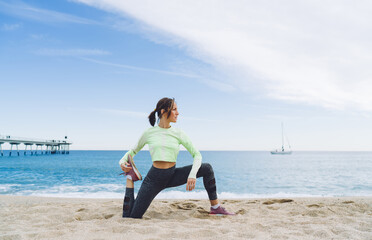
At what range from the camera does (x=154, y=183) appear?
3873 millimetres

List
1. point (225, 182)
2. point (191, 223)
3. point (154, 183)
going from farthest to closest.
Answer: point (225, 182) → point (154, 183) → point (191, 223)

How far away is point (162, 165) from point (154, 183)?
270 millimetres

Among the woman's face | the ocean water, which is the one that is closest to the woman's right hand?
the woman's face

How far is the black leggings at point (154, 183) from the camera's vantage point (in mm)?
3865

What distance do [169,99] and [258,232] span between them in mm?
2061

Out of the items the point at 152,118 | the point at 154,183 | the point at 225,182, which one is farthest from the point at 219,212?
the point at 225,182

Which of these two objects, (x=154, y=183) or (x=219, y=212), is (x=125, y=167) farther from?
(x=219, y=212)

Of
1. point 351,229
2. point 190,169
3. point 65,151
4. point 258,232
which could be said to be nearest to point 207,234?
point 258,232

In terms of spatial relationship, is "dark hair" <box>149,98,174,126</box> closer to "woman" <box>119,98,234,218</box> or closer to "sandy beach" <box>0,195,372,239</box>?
"woman" <box>119,98,234,218</box>

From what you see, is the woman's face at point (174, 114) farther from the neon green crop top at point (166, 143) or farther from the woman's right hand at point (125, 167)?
the woman's right hand at point (125, 167)

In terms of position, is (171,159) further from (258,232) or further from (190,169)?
(258,232)

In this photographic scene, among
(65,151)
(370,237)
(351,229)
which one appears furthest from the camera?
(65,151)

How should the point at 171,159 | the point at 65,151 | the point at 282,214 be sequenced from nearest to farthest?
the point at 171,159
the point at 282,214
the point at 65,151

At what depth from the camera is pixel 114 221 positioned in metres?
3.62
